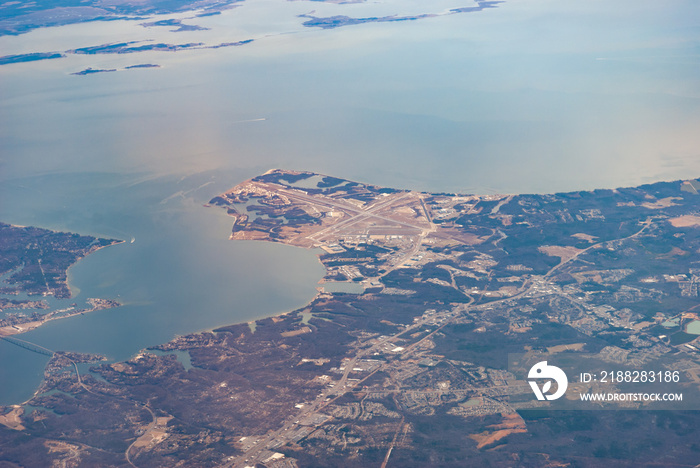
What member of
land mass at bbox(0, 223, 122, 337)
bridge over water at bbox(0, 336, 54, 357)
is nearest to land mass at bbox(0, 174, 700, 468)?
bridge over water at bbox(0, 336, 54, 357)

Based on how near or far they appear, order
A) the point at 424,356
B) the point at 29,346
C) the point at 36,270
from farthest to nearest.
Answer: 1. the point at 36,270
2. the point at 29,346
3. the point at 424,356

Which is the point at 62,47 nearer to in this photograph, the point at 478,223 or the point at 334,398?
the point at 478,223

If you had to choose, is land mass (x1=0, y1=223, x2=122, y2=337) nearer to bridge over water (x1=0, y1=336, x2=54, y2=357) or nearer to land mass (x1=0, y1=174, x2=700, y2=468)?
bridge over water (x1=0, y1=336, x2=54, y2=357)

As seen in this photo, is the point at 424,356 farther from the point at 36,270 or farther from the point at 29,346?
the point at 36,270

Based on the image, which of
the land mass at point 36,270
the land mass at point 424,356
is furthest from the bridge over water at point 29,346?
the land mass at point 424,356

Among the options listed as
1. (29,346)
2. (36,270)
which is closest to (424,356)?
(29,346)

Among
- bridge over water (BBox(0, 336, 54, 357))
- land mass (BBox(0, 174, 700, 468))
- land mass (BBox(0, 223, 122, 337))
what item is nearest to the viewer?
land mass (BBox(0, 174, 700, 468))

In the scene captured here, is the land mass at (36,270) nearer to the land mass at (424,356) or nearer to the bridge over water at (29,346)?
the bridge over water at (29,346)

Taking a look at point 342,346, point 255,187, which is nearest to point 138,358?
point 342,346

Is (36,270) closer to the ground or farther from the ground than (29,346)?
farther from the ground
